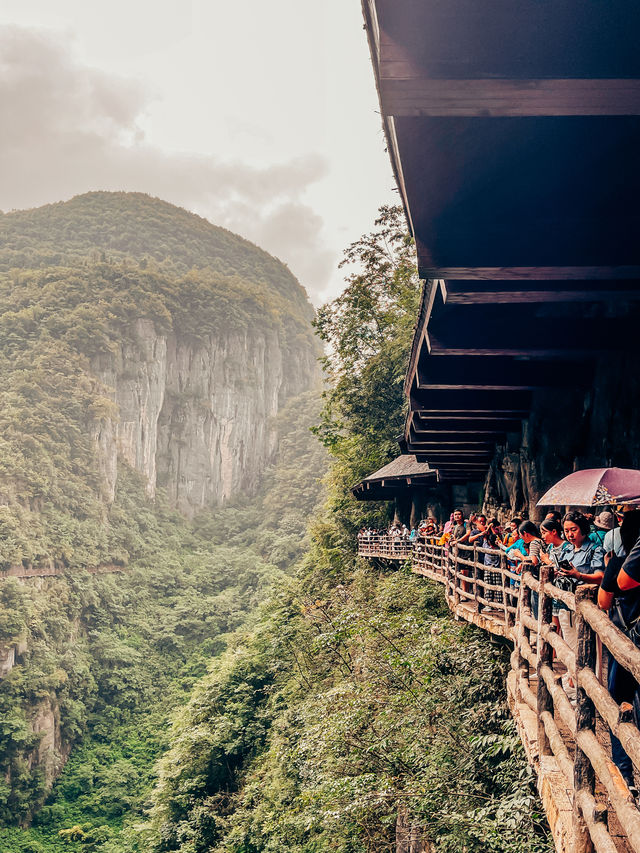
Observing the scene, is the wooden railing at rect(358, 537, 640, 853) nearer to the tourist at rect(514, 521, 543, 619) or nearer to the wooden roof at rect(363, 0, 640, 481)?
the tourist at rect(514, 521, 543, 619)

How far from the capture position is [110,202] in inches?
4412

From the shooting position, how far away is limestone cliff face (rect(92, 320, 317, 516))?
6094cm

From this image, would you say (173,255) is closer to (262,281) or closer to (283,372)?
(262,281)

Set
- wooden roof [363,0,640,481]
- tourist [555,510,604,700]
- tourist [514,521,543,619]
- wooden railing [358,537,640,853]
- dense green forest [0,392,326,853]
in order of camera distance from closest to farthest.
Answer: wooden railing [358,537,640,853], wooden roof [363,0,640,481], tourist [555,510,604,700], tourist [514,521,543,619], dense green forest [0,392,326,853]

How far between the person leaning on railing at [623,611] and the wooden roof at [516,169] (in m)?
1.64

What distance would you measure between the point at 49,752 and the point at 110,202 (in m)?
103

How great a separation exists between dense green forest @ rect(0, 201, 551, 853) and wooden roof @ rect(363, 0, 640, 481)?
160 inches

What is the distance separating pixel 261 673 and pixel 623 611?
18.1 metres

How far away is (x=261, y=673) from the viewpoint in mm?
19031

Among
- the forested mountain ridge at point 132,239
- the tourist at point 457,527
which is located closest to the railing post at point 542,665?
the tourist at point 457,527

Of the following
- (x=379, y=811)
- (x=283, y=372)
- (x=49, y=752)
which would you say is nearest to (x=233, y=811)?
(x=379, y=811)

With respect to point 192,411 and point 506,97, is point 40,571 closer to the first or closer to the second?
point 192,411

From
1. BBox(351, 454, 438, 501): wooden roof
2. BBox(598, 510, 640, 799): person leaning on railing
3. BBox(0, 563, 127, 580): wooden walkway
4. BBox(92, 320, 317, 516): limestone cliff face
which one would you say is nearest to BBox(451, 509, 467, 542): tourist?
BBox(351, 454, 438, 501): wooden roof

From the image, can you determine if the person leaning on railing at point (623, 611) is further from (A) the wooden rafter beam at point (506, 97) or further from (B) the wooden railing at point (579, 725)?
(A) the wooden rafter beam at point (506, 97)
